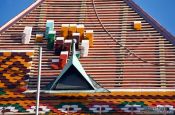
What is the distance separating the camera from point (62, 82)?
4722cm

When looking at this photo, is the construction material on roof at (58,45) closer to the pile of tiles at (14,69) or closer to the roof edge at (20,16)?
the pile of tiles at (14,69)

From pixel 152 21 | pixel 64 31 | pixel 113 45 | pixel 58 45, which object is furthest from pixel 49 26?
pixel 152 21

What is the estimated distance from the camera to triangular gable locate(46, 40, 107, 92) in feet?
154

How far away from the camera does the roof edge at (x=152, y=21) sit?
5128 cm

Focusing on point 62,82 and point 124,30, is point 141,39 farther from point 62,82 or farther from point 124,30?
point 62,82

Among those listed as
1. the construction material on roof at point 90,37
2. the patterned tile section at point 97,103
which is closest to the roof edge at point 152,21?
the construction material on roof at point 90,37

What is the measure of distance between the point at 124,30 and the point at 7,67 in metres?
7.55

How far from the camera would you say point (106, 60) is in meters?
49.8

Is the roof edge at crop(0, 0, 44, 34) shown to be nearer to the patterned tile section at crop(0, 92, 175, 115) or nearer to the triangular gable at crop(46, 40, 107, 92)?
the triangular gable at crop(46, 40, 107, 92)

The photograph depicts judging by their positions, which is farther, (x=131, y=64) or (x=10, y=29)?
(x=10, y=29)

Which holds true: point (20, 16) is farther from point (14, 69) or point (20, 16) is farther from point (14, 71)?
point (14, 71)

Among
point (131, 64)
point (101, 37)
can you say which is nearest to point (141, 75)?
point (131, 64)

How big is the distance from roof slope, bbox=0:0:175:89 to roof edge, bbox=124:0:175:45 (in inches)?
5.6

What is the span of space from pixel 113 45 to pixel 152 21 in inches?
122
